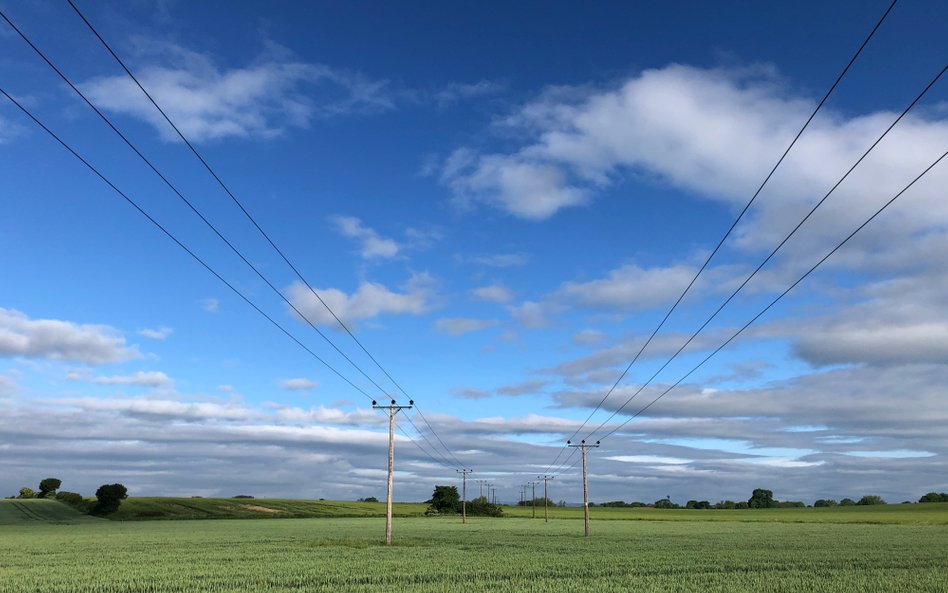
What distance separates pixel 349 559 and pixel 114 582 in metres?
13.1

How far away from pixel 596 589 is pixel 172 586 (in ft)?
52.1

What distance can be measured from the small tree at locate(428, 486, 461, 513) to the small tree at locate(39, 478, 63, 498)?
97782 millimetres

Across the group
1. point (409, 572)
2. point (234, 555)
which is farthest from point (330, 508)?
point (409, 572)

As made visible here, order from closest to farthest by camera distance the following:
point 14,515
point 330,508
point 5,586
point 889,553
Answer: point 5,586 → point 889,553 → point 14,515 → point 330,508

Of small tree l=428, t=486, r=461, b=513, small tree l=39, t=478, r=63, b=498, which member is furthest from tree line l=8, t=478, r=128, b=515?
small tree l=428, t=486, r=461, b=513

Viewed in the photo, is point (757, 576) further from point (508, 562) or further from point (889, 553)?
point (889, 553)

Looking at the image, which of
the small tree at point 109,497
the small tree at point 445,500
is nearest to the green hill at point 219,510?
the small tree at point 109,497

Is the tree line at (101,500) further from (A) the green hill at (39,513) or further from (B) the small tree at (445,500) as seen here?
(B) the small tree at (445,500)

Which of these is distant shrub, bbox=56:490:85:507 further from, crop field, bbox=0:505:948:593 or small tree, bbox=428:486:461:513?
crop field, bbox=0:505:948:593

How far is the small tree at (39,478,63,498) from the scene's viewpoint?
181 metres

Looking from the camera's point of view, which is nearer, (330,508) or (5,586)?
(5,586)

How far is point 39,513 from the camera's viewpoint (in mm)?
125875

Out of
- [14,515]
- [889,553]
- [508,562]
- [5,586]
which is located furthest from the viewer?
[14,515]

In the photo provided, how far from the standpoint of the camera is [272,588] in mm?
25859
